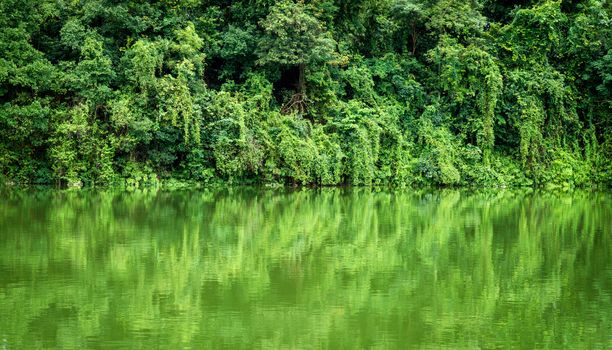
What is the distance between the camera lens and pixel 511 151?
103 ft

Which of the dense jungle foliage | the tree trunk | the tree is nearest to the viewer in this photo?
the dense jungle foliage

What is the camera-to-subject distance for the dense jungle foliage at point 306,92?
27312 millimetres

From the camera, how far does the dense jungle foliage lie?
27312 millimetres

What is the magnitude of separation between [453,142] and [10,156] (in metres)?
15.6

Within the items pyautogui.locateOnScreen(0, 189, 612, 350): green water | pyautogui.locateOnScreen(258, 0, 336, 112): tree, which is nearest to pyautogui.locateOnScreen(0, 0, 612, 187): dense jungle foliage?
pyautogui.locateOnScreen(258, 0, 336, 112): tree

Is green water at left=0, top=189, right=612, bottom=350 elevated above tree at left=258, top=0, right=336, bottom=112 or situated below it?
below

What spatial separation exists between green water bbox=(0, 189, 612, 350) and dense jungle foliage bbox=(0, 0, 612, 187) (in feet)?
23.4

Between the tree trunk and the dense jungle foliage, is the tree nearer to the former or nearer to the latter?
the dense jungle foliage

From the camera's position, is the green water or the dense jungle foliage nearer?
the green water

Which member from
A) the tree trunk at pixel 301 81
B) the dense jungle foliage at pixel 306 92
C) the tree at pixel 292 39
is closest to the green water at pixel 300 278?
the dense jungle foliage at pixel 306 92

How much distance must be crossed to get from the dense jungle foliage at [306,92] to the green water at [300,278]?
7137 millimetres

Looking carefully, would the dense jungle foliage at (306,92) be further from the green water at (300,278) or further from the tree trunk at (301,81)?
the green water at (300,278)

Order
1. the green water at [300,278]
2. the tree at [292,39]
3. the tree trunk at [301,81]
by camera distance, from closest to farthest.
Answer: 1. the green water at [300,278]
2. the tree at [292,39]
3. the tree trunk at [301,81]

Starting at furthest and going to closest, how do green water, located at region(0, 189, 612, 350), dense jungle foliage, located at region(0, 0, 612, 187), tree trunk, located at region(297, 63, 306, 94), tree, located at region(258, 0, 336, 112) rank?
1. tree trunk, located at region(297, 63, 306, 94)
2. tree, located at region(258, 0, 336, 112)
3. dense jungle foliage, located at region(0, 0, 612, 187)
4. green water, located at region(0, 189, 612, 350)
